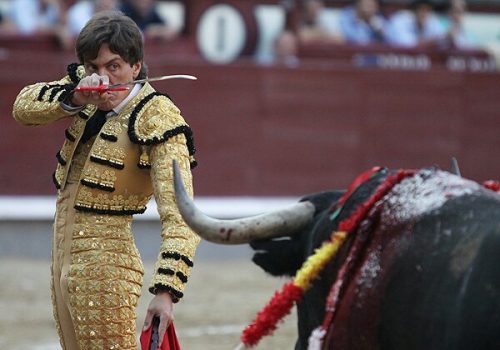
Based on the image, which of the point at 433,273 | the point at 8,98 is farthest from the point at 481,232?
the point at 8,98

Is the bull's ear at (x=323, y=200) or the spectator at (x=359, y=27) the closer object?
the bull's ear at (x=323, y=200)

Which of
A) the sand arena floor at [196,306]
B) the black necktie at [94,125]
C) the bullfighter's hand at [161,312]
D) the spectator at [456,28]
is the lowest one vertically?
the sand arena floor at [196,306]

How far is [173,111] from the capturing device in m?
3.08

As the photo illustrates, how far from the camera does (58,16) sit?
865 cm

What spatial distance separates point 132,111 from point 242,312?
3.69 metres

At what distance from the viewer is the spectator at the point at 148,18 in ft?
28.1

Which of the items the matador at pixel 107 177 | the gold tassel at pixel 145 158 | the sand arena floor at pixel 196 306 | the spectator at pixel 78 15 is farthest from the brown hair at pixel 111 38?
the spectator at pixel 78 15

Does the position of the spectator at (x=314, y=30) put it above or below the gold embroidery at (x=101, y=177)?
below

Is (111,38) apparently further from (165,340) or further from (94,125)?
(165,340)

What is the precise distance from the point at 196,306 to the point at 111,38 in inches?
160

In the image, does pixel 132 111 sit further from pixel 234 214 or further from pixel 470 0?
pixel 470 0

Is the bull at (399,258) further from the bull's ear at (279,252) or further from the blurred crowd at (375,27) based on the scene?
the blurred crowd at (375,27)

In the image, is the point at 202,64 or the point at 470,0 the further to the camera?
the point at 470,0

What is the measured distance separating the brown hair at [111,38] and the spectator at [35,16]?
575 cm
